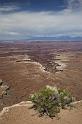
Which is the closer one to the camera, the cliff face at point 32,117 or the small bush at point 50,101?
the cliff face at point 32,117

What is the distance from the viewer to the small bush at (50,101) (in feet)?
42.4

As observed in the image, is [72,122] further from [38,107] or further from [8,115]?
[8,115]

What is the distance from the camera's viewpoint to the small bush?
12.9 metres

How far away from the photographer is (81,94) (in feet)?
90.8

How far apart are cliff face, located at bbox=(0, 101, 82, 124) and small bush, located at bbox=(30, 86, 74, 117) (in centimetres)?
29

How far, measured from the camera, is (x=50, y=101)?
13086 mm

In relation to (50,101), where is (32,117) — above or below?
below

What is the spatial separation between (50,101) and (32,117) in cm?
105

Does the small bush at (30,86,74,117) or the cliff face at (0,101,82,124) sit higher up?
the small bush at (30,86,74,117)

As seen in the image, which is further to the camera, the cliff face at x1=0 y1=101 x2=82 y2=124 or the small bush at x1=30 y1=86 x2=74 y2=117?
the small bush at x1=30 y1=86 x2=74 y2=117

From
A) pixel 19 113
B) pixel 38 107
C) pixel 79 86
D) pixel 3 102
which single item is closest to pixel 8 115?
pixel 19 113

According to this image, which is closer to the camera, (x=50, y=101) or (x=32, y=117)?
(x=32, y=117)

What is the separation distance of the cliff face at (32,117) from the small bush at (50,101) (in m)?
0.29

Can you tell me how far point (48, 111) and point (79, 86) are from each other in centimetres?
1978
